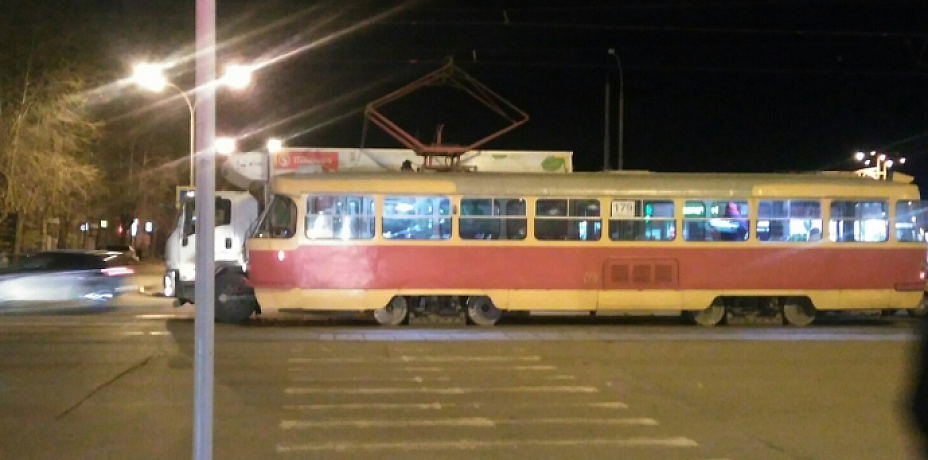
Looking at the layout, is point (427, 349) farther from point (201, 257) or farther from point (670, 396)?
point (201, 257)

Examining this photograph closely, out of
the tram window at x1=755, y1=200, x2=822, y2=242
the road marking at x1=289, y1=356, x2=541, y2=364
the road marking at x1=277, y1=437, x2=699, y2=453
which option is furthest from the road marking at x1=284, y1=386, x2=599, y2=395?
the tram window at x1=755, y1=200, x2=822, y2=242

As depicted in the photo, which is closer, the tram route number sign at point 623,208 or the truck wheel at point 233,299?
the tram route number sign at point 623,208

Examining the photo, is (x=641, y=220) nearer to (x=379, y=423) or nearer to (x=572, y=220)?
(x=572, y=220)

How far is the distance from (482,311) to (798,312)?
6135 millimetres

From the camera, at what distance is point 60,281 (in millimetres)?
20578

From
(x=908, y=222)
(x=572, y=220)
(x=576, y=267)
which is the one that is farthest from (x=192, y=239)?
(x=908, y=222)

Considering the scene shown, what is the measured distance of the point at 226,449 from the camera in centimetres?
773

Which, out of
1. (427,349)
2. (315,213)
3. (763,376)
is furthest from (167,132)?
(763,376)

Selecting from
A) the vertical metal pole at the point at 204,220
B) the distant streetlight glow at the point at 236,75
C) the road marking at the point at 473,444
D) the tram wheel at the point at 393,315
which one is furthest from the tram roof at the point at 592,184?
the vertical metal pole at the point at 204,220

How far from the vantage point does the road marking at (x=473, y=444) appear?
306 inches

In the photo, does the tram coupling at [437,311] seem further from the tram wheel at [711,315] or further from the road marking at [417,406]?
the road marking at [417,406]

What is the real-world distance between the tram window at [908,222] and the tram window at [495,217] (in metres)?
7.35

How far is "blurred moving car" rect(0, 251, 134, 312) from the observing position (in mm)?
20453

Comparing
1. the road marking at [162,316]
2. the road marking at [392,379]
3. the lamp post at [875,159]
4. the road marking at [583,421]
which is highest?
the lamp post at [875,159]
